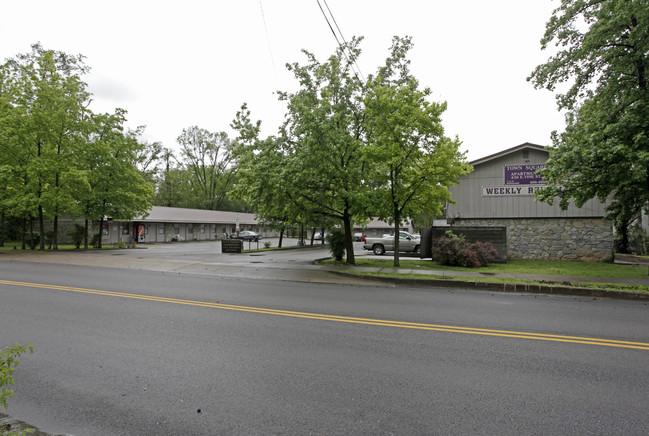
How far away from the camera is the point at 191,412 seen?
3.27 m

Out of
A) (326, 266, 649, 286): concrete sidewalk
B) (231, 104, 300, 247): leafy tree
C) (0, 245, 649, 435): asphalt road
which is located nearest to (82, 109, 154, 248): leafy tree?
(231, 104, 300, 247): leafy tree

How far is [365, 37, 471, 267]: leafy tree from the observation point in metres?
14.1

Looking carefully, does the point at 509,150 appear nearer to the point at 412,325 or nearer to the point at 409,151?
the point at 409,151

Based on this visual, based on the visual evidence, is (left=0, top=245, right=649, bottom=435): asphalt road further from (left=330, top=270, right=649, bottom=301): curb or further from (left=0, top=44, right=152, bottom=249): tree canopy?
(left=0, top=44, right=152, bottom=249): tree canopy

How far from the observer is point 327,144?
554 inches

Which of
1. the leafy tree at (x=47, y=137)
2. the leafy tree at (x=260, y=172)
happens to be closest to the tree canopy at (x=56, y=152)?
the leafy tree at (x=47, y=137)

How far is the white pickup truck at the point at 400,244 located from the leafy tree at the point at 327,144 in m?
9.11

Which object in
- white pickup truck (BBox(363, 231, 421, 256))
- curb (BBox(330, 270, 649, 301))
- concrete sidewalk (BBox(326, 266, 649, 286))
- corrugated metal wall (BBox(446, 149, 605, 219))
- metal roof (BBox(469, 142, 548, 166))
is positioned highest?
metal roof (BBox(469, 142, 548, 166))

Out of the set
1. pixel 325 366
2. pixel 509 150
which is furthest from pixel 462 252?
pixel 325 366

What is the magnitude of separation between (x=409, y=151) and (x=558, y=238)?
10.4 metres

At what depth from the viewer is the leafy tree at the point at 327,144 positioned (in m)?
14.1

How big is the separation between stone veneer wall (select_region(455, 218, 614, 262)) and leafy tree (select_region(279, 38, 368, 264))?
8758 mm

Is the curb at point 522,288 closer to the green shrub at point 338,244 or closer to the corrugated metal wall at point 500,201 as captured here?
the green shrub at point 338,244

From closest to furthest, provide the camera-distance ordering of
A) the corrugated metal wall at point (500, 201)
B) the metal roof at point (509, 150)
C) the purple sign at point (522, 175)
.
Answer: the corrugated metal wall at point (500, 201) → the metal roof at point (509, 150) → the purple sign at point (522, 175)
